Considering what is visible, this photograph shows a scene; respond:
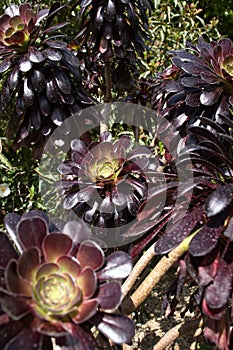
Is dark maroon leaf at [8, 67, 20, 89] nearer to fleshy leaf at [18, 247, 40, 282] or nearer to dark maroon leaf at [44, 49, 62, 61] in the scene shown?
dark maroon leaf at [44, 49, 62, 61]

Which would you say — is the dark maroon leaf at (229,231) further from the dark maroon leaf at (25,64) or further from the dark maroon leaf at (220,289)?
the dark maroon leaf at (25,64)

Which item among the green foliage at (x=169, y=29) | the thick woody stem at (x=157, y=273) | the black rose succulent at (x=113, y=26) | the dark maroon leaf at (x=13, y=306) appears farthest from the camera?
the green foliage at (x=169, y=29)

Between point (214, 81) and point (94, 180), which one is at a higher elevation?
point (214, 81)

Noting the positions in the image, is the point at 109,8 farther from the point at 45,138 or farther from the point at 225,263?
the point at 225,263

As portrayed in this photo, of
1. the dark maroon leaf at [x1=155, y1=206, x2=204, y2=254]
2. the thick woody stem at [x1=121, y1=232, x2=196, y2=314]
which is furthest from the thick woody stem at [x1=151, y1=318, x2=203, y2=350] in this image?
the dark maroon leaf at [x1=155, y1=206, x2=204, y2=254]

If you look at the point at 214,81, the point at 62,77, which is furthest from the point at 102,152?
the point at 214,81

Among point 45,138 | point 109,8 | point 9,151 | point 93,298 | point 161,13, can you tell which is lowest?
point 9,151

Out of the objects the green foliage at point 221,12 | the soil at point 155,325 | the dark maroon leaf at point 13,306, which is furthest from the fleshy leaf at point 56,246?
the green foliage at point 221,12
